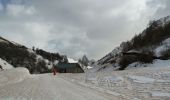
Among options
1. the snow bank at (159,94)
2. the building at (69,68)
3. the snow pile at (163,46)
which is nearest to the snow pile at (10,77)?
the snow bank at (159,94)

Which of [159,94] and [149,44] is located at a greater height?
[149,44]

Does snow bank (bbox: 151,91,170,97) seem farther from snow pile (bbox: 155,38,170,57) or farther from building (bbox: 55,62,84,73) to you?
building (bbox: 55,62,84,73)

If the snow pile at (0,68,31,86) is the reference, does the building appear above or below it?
above

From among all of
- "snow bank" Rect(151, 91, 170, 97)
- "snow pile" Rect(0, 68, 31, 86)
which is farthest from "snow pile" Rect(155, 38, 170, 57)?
"snow bank" Rect(151, 91, 170, 97)

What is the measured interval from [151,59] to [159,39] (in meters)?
25.1

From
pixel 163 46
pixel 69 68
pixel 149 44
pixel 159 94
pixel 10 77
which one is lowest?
pixel 159 94

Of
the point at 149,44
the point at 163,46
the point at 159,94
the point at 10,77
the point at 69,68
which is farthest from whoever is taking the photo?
the point at 69,68

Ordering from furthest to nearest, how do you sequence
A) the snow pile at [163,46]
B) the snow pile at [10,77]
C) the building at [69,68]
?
the building at [69,68] < the snow pile at [163,46] < the snow pile at [10,77]

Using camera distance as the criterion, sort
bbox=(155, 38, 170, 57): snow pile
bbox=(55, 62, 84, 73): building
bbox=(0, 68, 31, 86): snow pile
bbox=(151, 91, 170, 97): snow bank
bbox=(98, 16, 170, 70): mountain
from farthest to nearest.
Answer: bbox=(55, 62, 84, 73): building
bbox=(155, 38, 170, 57): snow pile
bbox=(98, 16, 170, 70): mountain
bbox=(0, 68, 31, 86): snow pile
bbox=(151, 91, 170, 97): snow bank

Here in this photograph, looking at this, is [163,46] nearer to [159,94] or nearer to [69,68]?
[69,68]

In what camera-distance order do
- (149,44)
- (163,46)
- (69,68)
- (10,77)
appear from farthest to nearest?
1. (69,68)
2. (149,44)
3. (163,46)
4. (10,77)

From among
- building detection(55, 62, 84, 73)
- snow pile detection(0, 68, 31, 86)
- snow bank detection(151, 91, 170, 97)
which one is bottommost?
snow bank detection(151, 91, 170, 97)

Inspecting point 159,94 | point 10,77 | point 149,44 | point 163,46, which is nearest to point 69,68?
point 149,44

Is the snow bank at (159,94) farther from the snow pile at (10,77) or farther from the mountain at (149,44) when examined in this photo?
the mountain at (149,44)
